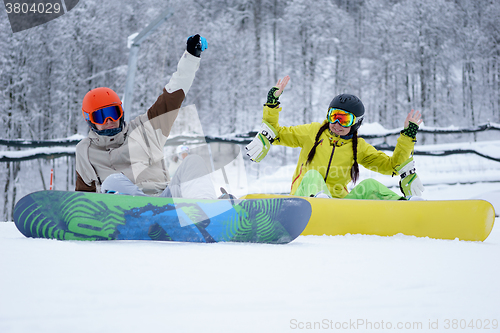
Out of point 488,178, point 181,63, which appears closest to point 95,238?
point 181,63

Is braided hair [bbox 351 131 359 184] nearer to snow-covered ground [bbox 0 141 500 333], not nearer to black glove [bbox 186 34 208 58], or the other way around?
snow-covered ground [bbox 0 141 500 333]

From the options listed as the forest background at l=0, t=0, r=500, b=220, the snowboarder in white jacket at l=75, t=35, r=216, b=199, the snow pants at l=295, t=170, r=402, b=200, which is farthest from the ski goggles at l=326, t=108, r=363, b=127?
the forest background at l=0, t=0, r=500, b=220

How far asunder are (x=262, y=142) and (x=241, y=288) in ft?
6.74

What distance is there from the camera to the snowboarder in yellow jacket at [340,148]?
295 cm

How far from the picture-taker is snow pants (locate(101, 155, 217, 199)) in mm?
2121

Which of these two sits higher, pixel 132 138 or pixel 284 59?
pixel 284 59

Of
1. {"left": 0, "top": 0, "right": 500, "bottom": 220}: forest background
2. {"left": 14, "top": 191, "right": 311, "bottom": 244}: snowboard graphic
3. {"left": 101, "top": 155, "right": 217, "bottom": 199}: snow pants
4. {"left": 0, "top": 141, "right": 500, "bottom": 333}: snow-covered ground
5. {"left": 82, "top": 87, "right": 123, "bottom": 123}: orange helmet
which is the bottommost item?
{"left": 0, "top": 141, "right": 500, "bottom": 333}: snow-covered ground

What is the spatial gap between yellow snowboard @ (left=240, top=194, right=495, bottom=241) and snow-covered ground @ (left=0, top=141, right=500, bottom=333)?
1.67 feet

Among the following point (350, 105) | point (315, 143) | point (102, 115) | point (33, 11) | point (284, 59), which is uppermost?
point (33, 11)

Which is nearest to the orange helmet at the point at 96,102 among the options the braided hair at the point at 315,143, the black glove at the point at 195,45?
the black glove at the point at 195,45

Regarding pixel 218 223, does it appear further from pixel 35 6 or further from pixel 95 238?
pixel 35 6

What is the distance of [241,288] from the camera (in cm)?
114

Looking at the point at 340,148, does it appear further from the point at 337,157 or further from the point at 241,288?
the point at 241,288

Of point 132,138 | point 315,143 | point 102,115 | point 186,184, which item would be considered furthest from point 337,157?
point 102,115
